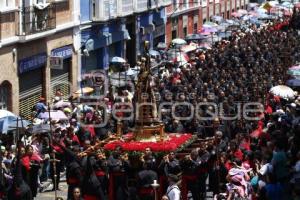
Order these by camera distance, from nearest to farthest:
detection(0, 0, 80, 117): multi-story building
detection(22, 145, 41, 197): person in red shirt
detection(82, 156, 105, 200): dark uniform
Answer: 1. detection(82, 156, 105, 200): dark uniform
2. detection(22, 145, 41, 197): person in red shirt
3. detection(0, 0, 80, 117): multi-story building

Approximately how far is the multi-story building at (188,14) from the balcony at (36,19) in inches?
872

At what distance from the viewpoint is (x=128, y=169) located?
2022 cm


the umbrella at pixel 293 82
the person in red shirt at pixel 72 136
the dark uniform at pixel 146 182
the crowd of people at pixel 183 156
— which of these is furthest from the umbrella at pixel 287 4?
the dark uniform at pixel 146 182

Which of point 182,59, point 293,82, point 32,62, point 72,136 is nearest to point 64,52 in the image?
point 32,62

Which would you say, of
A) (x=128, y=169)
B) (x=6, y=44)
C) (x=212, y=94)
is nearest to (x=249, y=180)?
(x=128, y=169)

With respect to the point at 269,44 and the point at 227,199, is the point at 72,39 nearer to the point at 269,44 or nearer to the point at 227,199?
the point at 269,44

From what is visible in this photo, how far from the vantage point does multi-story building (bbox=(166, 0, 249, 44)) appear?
57.4m

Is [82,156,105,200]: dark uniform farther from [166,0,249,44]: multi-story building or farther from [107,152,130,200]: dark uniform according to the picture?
[166,0,249,44]: multi-story building

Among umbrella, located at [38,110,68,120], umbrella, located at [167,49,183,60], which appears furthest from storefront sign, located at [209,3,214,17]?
umbrella, located at [38,110,68,120]

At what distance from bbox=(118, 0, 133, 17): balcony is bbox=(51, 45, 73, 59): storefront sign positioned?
7.14 m

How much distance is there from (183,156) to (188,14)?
1617 inches

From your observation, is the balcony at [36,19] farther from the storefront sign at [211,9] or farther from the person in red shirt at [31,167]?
the storefront sign at [211,9]

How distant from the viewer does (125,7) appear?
45625 millimetres

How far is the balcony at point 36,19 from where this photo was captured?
32.2 m
